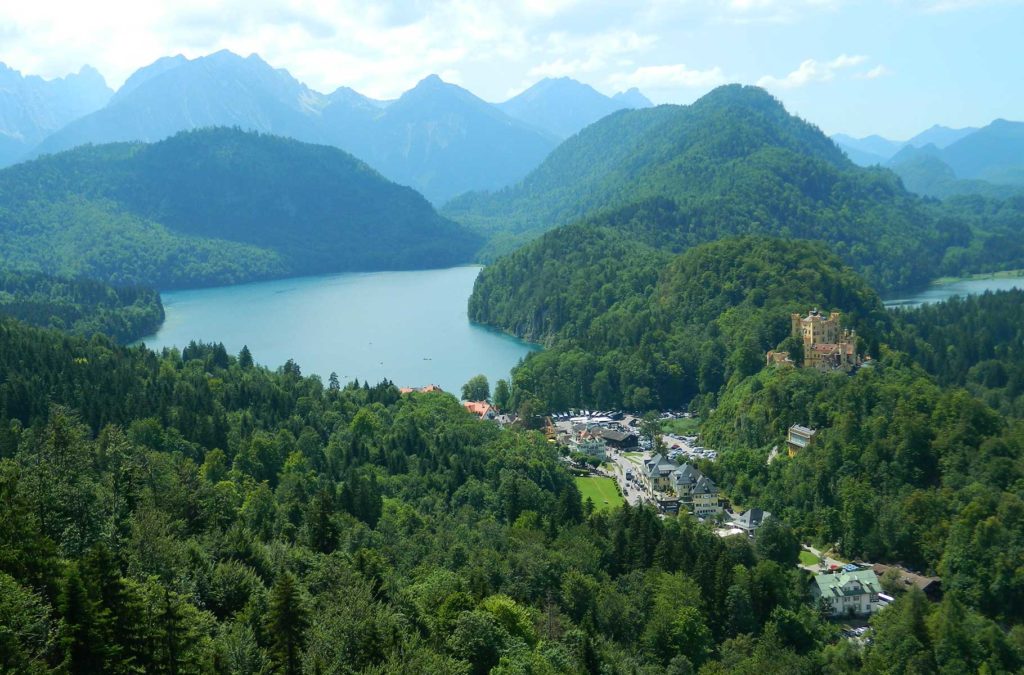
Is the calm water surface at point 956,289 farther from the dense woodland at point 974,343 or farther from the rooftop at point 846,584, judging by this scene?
the rooftop at point 846,584

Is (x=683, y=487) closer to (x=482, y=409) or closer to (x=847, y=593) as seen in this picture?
(x=847, y=593)

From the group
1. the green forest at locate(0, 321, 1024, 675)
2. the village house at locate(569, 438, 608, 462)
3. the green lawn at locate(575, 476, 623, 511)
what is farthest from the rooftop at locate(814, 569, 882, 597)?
the village house at locate(569, 438, 608, 462)

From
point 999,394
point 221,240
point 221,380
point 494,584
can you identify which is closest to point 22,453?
point 494,584

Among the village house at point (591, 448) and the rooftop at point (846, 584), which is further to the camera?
the village house at point (591, 448)

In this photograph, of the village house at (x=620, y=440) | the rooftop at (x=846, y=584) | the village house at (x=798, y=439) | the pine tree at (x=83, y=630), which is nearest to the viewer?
the pine tree at (x=83, y=630)

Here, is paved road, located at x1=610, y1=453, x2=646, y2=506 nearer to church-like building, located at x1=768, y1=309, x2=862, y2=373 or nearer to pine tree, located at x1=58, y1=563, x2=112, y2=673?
church-like building, located at x1=768, y1=309, x2=862, y2=373

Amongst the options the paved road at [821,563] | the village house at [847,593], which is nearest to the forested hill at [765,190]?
the paved road at [821,563]

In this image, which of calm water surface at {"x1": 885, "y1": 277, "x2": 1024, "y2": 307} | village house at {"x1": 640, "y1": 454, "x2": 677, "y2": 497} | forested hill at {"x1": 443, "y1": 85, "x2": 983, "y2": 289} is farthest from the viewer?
forested hill at {"x1": 443, "y1": 85, "x2": 983, "y2": 289}
